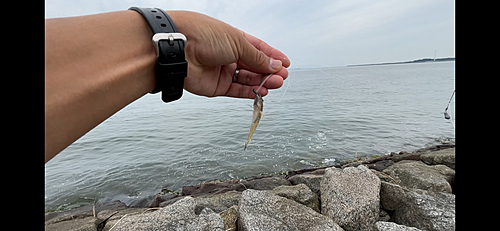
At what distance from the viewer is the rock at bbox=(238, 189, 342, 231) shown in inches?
112

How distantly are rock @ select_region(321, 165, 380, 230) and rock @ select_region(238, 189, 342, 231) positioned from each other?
53cm

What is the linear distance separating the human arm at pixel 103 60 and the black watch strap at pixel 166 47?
64 millimetres

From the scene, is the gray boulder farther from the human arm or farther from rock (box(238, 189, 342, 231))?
the human arm

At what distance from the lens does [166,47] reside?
170 cm

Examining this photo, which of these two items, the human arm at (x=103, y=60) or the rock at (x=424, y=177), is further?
the rock at (x=424, y=177)

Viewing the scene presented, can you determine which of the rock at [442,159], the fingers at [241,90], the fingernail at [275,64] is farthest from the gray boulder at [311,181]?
the rock at [442,159]

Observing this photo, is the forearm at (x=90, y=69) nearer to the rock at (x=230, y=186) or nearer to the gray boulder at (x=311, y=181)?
the gray boulder at (x=311, y=181)

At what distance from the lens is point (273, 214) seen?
10.2 feet

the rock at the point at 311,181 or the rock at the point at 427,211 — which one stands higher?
the rock at the point at 427,211

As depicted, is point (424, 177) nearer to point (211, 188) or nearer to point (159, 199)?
point (211, 188)

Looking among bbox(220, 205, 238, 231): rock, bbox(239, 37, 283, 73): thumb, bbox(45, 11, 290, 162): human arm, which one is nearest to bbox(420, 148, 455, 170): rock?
bbox(220, 205, 238, 231): rock

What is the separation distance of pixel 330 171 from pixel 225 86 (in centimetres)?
249

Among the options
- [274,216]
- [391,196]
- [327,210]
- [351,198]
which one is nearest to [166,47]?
[274,216]

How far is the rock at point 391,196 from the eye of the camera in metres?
3.58
